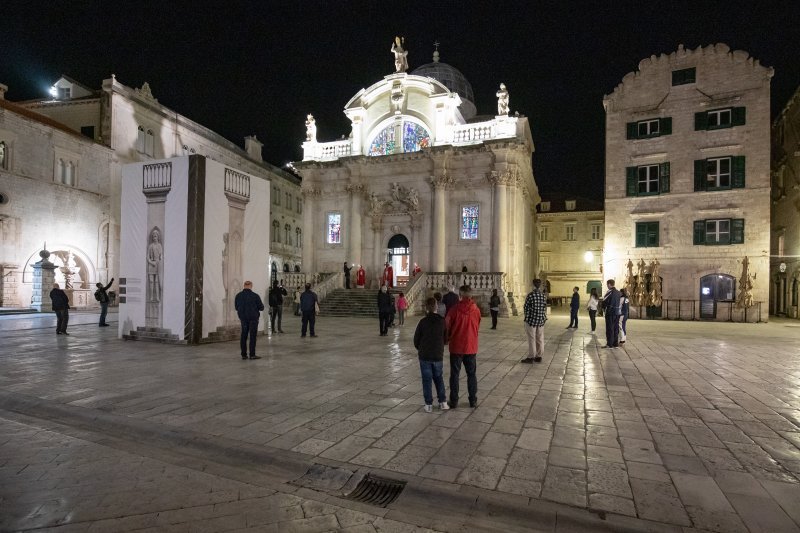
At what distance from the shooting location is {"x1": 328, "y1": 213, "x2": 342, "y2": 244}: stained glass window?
3291cm

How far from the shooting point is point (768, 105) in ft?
81.8

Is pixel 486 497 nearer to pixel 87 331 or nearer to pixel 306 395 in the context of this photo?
pixel 306 395

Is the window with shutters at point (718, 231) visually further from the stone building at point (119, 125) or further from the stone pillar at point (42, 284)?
the stone pillar at point (42, 284)

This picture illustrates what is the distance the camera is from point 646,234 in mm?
27141

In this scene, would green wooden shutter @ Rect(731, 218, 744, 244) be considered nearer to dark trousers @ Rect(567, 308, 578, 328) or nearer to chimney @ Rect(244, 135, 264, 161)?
dark trousers @ Rect(567, 308, 578, 328)

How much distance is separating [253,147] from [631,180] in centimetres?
3499

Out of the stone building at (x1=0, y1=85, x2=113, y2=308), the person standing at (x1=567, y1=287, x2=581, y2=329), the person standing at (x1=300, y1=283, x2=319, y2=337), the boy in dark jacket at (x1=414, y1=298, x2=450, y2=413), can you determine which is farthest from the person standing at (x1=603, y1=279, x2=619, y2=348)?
the stone building at (x1=0, y1=85, x2=113, y2=308)

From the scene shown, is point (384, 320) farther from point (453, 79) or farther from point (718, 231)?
point (453, 79)

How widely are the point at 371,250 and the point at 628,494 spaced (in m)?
28.3

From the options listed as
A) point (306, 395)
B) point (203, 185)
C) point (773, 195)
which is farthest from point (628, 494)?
point (773, 195)

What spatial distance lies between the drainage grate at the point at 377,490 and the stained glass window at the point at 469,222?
25.8 m

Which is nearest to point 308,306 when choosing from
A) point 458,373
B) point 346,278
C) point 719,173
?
point 458,373

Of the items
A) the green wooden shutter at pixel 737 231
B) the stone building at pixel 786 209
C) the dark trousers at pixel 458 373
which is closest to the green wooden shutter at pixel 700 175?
the green wooden shutter at pixel 737 231

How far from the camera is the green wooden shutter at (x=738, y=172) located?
2512 centimetres
